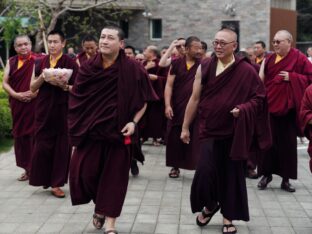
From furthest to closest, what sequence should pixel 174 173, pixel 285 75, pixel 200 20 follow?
pixel 200 20 < pixel 174 173 < pixel 285 75

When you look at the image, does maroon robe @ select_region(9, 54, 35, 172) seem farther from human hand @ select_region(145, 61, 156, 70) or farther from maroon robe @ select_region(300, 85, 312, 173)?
maroon robe @ select_region(300, 85, 312, 173)

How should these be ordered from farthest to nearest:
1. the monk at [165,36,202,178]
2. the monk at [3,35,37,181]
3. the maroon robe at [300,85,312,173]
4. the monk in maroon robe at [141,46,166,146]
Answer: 1. the monk in maroon robe at [141,46,166,146]
2. the monk at [165,36,202,178]
3. the monk at [3,35,37,181]
4. the maroon robe at [300,85,312,173]

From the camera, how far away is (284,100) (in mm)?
7449

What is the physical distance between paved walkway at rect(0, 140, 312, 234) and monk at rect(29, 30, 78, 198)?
244 mm

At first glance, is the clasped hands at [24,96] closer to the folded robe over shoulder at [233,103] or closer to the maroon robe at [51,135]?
the maroon robe at [51,135]

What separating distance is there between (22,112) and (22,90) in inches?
11.2

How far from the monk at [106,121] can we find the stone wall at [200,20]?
26.5m

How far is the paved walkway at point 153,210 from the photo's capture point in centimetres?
577

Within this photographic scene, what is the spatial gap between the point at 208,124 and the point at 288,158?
95.6 inches

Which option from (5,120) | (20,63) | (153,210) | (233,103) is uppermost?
(20,63)

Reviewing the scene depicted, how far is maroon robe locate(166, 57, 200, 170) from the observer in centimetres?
830

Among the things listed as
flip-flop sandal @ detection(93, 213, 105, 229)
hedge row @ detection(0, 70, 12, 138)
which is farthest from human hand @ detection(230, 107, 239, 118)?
hedge row @ detection(0, 70, 12, 138)

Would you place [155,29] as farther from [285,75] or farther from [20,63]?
[285,75]

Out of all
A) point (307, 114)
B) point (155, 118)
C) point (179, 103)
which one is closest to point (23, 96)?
point (179, 103)
